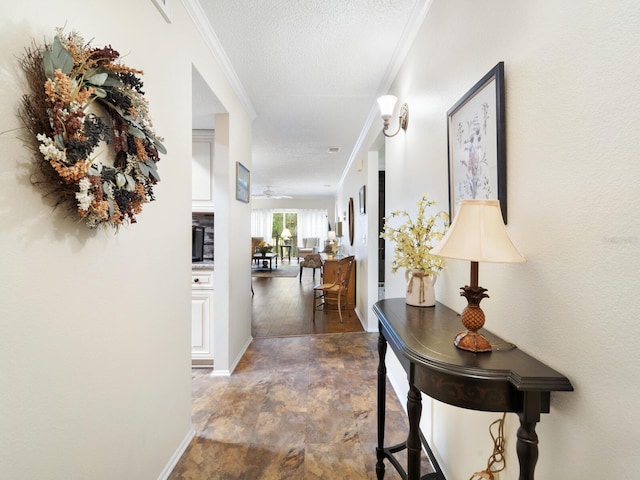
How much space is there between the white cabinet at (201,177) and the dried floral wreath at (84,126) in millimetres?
1902

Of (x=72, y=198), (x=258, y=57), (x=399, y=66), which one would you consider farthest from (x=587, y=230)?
(x=258, y=57)

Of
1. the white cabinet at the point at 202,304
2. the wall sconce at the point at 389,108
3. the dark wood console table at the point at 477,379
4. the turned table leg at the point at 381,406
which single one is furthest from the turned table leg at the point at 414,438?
the white cabinet at the point at 202,304

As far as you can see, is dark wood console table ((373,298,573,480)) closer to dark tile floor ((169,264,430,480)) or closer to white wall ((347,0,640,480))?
white wall ((347,0,640,480))

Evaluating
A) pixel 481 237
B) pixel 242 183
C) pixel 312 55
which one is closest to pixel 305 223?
pixel 242 183

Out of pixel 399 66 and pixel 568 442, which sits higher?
pixel 399 66

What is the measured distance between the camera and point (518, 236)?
0.96 m

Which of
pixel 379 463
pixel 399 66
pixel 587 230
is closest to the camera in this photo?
pixel 587 230

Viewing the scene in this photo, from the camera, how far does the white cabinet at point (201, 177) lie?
119 inches

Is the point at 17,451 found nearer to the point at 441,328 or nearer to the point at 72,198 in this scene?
the point at 72,198

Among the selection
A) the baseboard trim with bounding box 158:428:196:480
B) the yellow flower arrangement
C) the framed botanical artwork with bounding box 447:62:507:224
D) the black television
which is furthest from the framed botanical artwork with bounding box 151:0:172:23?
the baseboard trim with bounding box 158:428:196:480

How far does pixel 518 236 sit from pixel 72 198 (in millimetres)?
1405

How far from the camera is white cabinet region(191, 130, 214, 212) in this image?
3.03m

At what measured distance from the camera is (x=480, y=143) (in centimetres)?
118

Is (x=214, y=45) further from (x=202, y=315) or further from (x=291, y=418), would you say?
(x=291, y=418)
